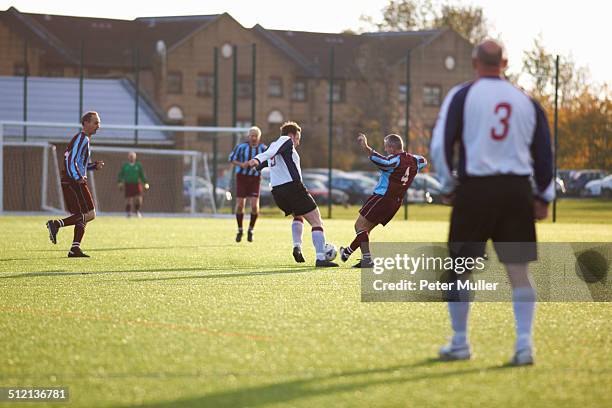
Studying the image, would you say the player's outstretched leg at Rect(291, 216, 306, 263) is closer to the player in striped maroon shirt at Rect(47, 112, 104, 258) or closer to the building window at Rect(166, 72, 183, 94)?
the player in striped maroon shirt at Rect(47, 112, 104, 258)

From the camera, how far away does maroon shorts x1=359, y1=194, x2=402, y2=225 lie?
12797mm

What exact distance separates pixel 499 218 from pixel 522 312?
53 centimetres

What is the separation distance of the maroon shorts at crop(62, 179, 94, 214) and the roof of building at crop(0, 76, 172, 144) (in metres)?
18.6

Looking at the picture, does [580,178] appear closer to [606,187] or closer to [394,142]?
[606,187]

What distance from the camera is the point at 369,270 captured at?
12.6 m

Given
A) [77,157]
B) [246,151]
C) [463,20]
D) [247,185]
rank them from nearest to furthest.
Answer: [77,157] < [246,151] < [247,185] < [463,20]

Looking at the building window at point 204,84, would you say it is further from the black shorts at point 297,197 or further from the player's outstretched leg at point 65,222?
the black shorts at point 297,197

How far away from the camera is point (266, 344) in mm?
6895

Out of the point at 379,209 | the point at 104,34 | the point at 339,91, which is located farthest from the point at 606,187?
the point at 104,34

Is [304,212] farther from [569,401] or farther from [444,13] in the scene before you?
[444,13]

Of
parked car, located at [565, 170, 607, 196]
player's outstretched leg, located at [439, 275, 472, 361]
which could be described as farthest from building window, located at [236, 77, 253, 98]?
player's outstretched leg, located at [439, 275, 472, 361]

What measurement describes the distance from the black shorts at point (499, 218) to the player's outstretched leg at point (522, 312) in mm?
86

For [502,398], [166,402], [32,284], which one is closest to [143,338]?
[166,402]

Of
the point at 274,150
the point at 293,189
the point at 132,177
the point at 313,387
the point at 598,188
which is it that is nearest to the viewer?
the point at 313,387
